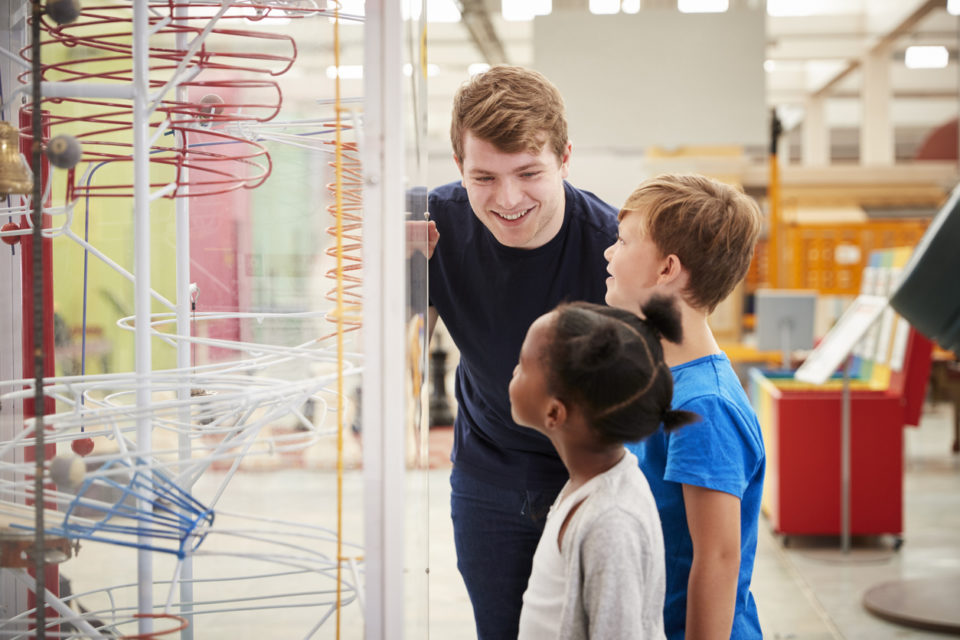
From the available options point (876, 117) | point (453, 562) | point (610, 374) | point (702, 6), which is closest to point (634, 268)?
point (610, 374)

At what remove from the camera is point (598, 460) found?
3.46 feet

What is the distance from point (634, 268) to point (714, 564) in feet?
1.43

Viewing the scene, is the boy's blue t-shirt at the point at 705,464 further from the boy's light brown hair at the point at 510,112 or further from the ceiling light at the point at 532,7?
the ceiling light at the point at 532,7

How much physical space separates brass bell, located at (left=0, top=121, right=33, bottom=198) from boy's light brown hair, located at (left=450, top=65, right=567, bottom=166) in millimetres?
640

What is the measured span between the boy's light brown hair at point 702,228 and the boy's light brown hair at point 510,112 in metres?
0.22

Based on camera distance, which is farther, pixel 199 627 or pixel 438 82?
pixel 438 82

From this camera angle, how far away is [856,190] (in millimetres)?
10570

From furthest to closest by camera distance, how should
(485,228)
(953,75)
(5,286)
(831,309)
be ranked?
(953,75)
(831,309)
(485,228)
(5,286)

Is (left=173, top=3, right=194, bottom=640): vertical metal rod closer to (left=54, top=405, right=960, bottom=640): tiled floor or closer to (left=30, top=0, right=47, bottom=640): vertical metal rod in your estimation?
(left=54, top=405, right=960, bottom=640): tiled floor

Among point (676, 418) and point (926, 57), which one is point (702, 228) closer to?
point (676, 418)

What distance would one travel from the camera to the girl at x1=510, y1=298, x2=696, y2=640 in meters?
0.96

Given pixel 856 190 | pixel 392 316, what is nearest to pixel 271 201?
pixel 392 316

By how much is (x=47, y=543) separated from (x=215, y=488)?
19cm

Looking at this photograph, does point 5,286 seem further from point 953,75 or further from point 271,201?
point 953,75
